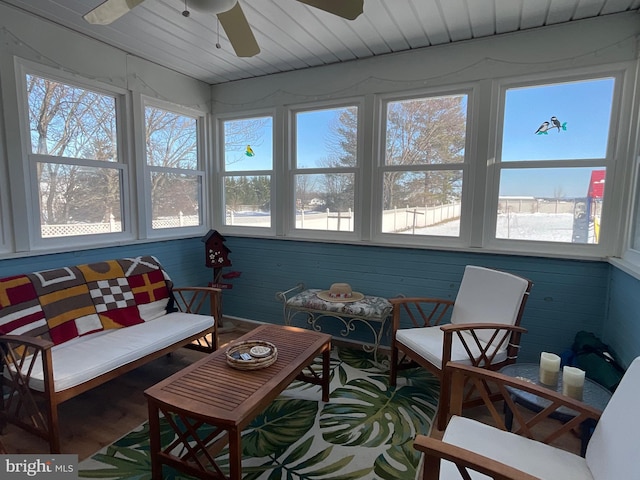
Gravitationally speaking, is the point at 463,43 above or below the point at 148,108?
above

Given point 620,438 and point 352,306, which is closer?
point 620,438

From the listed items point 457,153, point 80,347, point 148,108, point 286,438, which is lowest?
point 286,438

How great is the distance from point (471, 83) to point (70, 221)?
11.3ft

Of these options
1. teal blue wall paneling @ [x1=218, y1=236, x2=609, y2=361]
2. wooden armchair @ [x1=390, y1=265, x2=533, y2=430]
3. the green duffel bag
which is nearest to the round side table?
wooden armchair @ [x1=390, y1=265, x2=533, y2=430]

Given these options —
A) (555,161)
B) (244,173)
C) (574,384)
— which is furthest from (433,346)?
(244,173)

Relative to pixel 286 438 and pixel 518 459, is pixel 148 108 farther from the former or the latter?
pixel 518 459

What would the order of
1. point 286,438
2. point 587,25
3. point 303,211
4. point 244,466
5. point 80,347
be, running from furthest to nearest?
point 303,211 → point 587,25 → point 80,347 → point 286,438 → point 244,466

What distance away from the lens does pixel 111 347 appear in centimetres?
217

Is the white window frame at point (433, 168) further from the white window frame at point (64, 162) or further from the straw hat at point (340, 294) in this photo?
the white window frame at point (64, 162)

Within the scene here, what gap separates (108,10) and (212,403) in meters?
1.94

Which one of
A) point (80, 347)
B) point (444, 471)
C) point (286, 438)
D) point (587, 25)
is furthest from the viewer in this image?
point (587, 25)

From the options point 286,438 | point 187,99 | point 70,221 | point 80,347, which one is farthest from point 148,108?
point 286,438

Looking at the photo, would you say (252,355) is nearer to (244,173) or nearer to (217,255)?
(217,255)

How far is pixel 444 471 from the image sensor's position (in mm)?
1200
